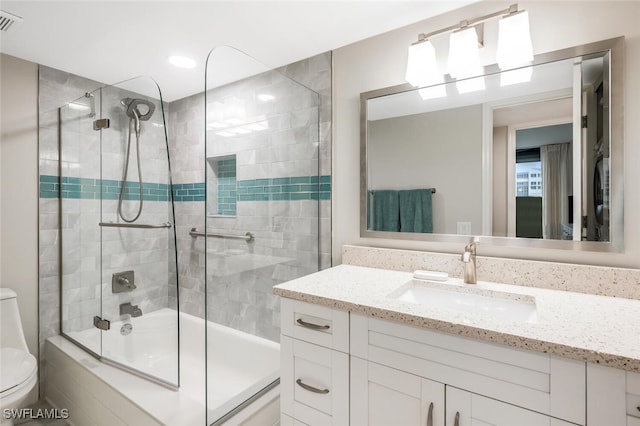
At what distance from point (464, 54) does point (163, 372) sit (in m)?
2.26

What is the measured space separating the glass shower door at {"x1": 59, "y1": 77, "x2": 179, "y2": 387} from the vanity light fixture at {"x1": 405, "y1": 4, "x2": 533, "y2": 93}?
1.37 meters

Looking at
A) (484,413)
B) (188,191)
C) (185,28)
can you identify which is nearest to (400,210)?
(484,413)

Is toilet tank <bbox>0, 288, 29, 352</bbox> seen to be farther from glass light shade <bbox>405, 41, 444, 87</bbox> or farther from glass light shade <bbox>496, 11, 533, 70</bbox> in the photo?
glass light shade <bbox>496, 11, 533, 70</bbox>

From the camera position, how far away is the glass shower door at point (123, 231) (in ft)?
5.83

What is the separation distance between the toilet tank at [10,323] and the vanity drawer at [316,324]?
1.83 metres

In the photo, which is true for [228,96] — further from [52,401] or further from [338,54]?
[52,401]

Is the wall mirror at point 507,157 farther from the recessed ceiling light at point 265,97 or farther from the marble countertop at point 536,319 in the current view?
the recessed ceiling light at point 265,97

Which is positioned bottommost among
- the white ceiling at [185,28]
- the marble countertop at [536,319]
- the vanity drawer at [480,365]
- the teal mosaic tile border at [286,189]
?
the vanity drawer at [480,365]

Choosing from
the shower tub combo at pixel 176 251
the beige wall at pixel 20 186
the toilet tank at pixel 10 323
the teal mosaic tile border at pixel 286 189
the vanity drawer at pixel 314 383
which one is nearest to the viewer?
the vanity drawer at pixel 314 383

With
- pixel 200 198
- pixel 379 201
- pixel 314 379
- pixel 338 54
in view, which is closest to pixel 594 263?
pixel 379 201

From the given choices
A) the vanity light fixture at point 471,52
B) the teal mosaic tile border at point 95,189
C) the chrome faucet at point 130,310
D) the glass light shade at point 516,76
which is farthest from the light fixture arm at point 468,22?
the chrome faucet at point 130,310

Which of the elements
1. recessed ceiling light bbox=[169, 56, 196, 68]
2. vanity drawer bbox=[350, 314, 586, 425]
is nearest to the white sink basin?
vanity drawer bbox=[350, 314, 586, 425]

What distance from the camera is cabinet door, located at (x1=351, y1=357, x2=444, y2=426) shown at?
98 cm

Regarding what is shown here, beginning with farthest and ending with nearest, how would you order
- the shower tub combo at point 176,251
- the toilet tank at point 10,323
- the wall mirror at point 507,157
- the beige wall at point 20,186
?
the beige wall at point 20,186
the toilet tank at point 10,323
the shower tub combo at point 176,251
the wall mirror at point 507,157
